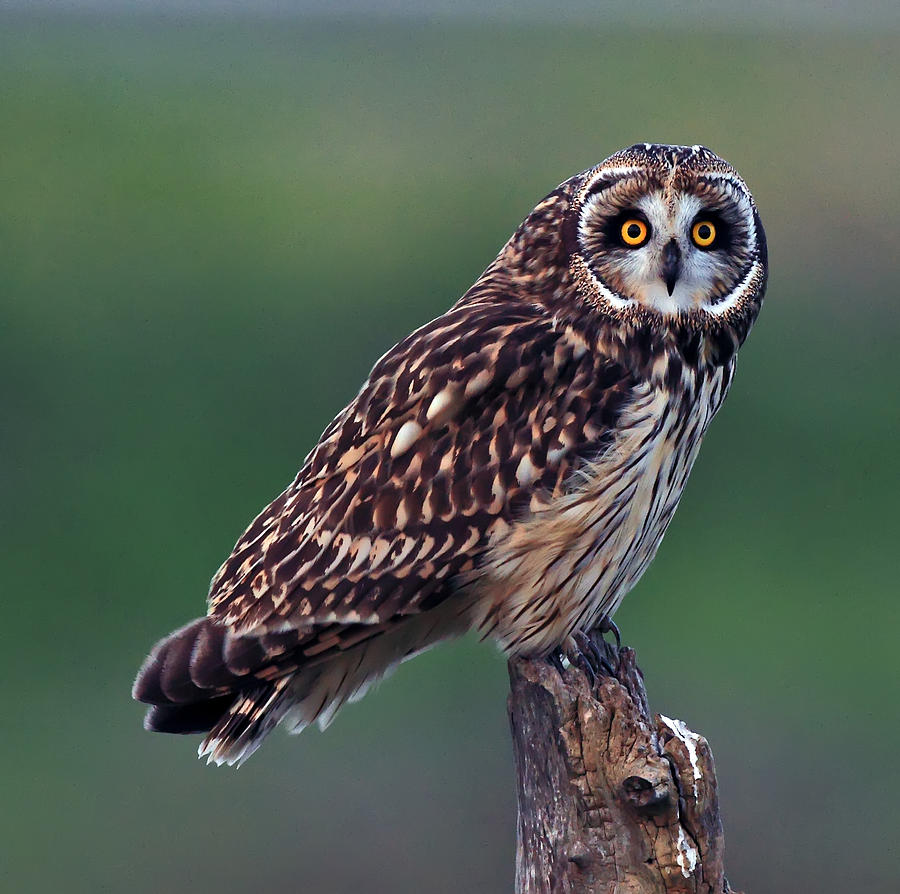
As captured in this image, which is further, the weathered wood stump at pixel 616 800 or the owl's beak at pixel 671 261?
the owl's beak at pixel 671 261

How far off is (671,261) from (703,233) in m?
0.15

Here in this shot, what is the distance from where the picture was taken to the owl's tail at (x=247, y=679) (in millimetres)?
3824

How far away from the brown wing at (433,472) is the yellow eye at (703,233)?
1.18 feet

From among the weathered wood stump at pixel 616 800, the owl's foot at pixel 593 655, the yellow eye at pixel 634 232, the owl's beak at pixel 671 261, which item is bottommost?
the weathered wood stump at pixel 616 800

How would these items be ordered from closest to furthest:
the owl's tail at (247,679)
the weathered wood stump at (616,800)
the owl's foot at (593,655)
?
the weathered wood stump at (616,800) → the owl's tail at (247,679) → the owl's foot at (593,655)

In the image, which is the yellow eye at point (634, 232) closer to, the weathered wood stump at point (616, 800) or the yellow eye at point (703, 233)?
the yellow eye at point (703, 233)

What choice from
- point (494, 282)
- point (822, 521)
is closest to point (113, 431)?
point (822, 521)

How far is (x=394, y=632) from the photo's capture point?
4.12 metres

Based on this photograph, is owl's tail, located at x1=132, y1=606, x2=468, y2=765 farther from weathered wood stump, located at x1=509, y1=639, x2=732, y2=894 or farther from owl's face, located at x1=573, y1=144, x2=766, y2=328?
owl's face, located at x1=573, y1=144, x2=766, y2=328

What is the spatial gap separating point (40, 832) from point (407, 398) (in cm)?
479

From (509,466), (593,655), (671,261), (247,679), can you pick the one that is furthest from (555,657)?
(671,261)

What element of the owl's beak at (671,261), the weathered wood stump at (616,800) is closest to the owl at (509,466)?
the owl's beak at (671,261)

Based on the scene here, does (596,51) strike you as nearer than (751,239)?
No

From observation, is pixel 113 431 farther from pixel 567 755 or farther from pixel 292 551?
pixel 567 755
